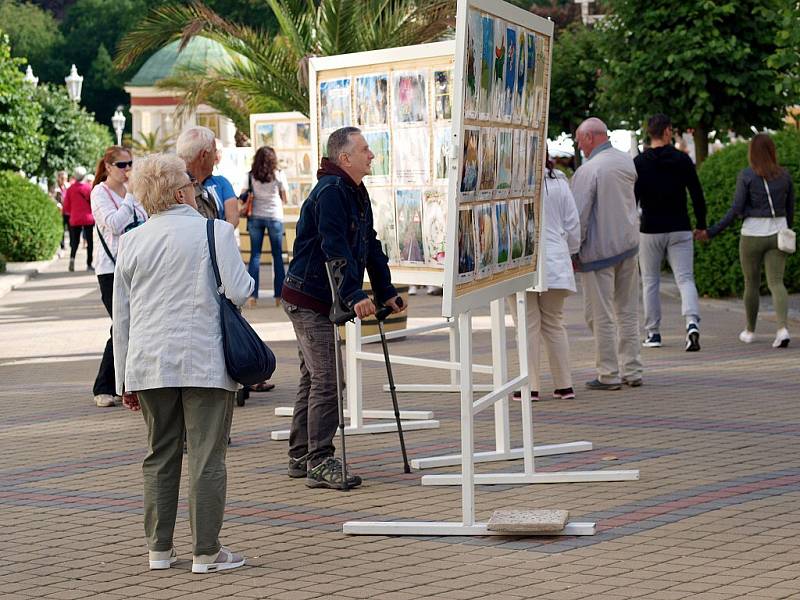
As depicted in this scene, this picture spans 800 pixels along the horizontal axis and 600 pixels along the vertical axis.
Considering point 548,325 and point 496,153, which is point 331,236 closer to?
point 496,153

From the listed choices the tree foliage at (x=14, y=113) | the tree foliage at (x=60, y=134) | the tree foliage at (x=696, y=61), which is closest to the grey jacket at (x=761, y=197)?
the tree foliage at (x=696, y=61)

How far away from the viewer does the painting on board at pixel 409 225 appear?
945 centimetres

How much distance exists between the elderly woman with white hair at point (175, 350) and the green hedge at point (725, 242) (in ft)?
42.2

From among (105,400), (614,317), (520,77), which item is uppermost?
(520,77)

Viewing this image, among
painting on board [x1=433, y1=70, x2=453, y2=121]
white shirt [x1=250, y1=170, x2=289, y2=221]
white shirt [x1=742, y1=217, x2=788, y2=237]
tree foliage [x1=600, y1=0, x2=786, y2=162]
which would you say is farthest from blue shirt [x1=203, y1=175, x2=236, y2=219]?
tree foliage [x1=600, y1=0, x2=786, y2=162]

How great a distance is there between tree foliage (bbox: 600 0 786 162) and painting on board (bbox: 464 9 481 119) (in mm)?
15931

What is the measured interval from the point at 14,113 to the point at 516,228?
2346 cm

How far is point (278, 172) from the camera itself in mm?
21375

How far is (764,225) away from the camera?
46.2ft

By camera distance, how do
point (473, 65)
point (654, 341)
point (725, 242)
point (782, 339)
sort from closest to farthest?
point (473, 65)
point (782, 339)
point (654, 341)
point (725, 242)

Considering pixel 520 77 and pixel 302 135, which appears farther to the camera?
pixel 302 135

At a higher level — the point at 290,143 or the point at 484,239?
the point at 290,143

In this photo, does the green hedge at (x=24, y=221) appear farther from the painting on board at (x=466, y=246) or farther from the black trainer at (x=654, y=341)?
the painting on board at (x=466, y=246)

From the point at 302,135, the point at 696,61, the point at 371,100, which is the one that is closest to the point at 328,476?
the point at 371,100
